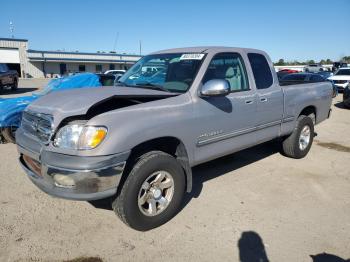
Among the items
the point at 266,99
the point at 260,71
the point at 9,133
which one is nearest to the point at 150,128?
the point at 266,99

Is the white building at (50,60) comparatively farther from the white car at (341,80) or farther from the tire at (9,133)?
the tire at (9,133)

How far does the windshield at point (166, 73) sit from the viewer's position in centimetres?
387

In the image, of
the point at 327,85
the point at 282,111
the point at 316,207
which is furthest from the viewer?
the point at 327,85

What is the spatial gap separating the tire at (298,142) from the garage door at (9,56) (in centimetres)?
5086

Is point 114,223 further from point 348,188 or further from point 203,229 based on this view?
point 348,188

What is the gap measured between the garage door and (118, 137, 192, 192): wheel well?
51459 mm

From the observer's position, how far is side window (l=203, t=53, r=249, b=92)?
4051mm

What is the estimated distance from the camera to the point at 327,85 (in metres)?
6.48

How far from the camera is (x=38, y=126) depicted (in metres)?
3.23

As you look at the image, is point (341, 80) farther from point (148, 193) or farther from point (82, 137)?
point (82, 137)

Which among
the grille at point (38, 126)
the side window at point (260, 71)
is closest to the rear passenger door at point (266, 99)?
the side window at point (260, 71)

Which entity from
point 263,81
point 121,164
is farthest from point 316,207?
point 121,164

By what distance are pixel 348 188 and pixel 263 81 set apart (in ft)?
6.68

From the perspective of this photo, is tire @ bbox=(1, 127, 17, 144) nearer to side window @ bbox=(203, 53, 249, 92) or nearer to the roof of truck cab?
the roof of truck cab
